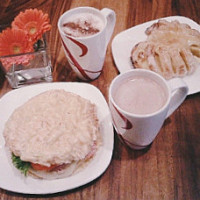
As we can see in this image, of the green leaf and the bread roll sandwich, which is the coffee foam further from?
the green leaf

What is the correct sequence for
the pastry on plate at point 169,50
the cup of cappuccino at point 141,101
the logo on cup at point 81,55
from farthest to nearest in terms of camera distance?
the pastry on plate at point 169,50 < the logo on cup at point 81,55 < the cup of cappuccino at point 141,101

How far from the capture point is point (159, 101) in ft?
2.61

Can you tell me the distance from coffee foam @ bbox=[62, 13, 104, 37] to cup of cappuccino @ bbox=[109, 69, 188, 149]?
30 centimetres

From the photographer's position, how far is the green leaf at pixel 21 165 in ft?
2.77

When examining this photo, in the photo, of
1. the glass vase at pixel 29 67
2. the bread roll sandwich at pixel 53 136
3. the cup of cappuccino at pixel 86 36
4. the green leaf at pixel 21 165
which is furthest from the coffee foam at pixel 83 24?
the green leaf at pixel 21 165

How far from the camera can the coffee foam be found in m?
1.03

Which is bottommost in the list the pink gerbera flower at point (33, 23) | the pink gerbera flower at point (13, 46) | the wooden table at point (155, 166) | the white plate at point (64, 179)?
the wooden table at point (155, 166)

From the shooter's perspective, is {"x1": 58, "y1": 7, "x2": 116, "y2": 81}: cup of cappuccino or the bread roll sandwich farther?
{"x1": 58, "y1": 7, "x2": 116, "y2": 81}: cup of cappuccino

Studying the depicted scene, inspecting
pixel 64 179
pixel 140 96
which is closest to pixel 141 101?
pixel 140 96

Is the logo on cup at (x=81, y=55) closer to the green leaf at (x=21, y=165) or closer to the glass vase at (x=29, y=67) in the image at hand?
the glass vase at (x=29, y=67)

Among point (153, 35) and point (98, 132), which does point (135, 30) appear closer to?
point (153, 35)

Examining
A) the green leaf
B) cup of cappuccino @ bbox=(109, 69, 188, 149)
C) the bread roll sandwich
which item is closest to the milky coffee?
cup of cappuccino @ bbox=(109, 69, 188, 149)

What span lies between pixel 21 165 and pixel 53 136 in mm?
155

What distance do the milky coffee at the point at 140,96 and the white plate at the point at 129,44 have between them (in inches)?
11.7
